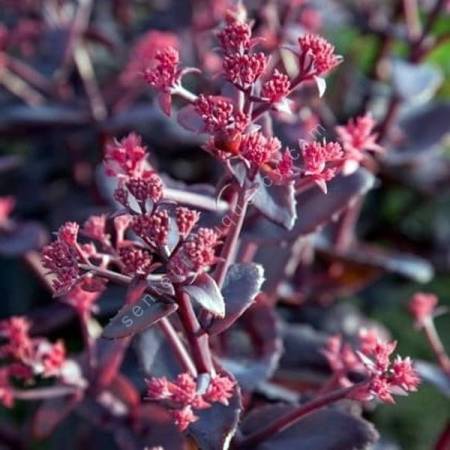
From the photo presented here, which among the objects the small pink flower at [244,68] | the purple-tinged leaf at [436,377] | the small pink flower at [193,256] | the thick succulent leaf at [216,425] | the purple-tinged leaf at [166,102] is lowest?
the purple-tinged leaf at [436,377]

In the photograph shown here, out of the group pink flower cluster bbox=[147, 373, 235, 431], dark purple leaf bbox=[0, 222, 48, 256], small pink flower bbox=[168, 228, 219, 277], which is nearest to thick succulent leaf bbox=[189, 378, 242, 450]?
pink flower cluster bbox=[147, 373, 235, 431]

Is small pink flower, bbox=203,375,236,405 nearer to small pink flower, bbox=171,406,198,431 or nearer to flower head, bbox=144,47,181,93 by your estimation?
small pink flower, bbox=171,406,198,431

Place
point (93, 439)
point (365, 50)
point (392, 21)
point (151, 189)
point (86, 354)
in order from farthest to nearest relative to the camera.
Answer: point (365, 50) < point (392, 21) < point (93, 439) < point (86, 354) < point (151, 189)

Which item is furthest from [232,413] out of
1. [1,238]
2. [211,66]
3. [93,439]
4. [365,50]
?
[365,50]

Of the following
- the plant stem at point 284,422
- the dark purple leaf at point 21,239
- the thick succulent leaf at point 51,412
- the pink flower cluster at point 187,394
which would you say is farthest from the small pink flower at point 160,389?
the dark purple leaf at point 21,239

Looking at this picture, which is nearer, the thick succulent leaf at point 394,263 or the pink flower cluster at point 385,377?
the pink flower cluster at point 385,377

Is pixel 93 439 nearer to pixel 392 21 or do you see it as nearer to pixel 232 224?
pixel 232 224

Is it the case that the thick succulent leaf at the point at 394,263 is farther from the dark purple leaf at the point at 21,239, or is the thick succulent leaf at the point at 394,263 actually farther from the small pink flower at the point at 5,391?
the small pink flower at the point at 5,391
